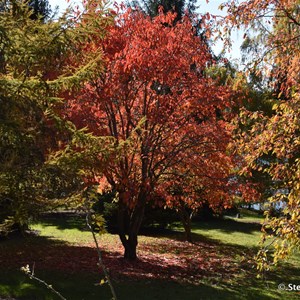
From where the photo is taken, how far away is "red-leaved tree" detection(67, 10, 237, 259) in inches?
364

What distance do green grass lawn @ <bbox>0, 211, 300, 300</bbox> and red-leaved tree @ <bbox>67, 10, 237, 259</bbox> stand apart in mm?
1404

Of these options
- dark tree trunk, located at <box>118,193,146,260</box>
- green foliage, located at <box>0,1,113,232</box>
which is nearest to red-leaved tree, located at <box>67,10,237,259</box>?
dark tree trunk, located at <box>118,193,146,260</box>

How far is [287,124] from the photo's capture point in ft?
14.8

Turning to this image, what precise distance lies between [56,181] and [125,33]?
4.34 metres

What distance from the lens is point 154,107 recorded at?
10133 millimetres

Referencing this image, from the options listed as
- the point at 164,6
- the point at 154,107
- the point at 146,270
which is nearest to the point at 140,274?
the point at 146,270

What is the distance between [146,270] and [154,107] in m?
4.07

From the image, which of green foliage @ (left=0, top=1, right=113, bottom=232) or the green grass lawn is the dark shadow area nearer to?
the green grass lawn

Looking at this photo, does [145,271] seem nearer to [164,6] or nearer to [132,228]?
[132,228]

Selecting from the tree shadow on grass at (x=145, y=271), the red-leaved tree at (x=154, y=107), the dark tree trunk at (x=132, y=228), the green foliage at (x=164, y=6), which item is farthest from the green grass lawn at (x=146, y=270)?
the green foliage at (x=164, y=6)

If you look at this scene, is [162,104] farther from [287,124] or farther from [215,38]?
[287,124]

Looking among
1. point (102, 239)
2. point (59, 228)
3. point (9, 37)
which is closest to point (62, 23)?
point (9, 37)

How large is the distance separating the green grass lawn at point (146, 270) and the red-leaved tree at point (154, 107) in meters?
1.40

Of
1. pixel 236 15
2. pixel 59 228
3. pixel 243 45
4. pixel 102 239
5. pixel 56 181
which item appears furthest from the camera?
pixel 59 228
